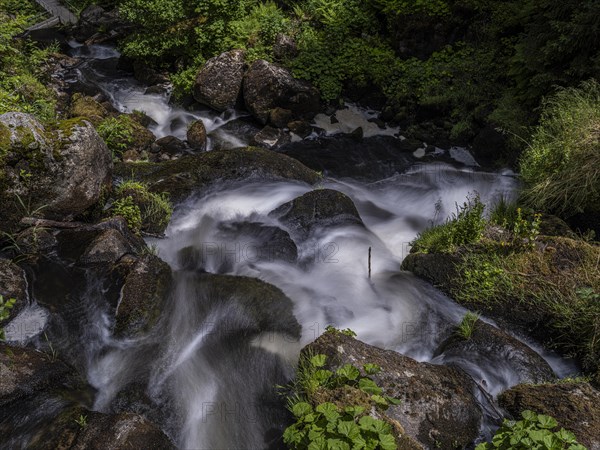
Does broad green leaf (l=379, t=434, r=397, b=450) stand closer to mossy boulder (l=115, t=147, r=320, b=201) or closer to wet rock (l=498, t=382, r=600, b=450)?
wet rock (l=498, t=382, r=600, b=450)

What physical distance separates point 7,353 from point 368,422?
3760 mm

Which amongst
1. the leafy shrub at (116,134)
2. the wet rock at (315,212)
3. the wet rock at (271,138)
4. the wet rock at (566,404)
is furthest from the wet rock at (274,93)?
the wet rock at (566,404)

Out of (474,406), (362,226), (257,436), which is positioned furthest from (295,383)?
(362,226)

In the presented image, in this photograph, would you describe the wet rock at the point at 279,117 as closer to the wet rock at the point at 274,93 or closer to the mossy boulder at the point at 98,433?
the wet rock at the point at 274,93

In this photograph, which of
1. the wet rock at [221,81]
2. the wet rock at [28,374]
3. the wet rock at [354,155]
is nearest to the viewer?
the wet rock at [28,374]

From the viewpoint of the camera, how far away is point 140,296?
18.3 ft

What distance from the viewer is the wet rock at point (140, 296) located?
17.8 feet

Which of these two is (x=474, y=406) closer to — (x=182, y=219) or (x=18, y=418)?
(x=18, y=418)

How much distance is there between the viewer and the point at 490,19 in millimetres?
10969

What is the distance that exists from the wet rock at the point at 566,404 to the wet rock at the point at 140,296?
4.05m

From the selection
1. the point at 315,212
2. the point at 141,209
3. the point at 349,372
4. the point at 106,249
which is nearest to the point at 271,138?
the point at 315,212

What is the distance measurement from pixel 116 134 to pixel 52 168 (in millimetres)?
3054

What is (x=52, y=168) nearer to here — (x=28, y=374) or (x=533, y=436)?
(x=28, y=374)

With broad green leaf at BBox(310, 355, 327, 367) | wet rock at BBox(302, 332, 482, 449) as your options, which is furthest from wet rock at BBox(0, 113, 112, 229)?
broad green leaf at BBox(310, 355, 327, 367)
